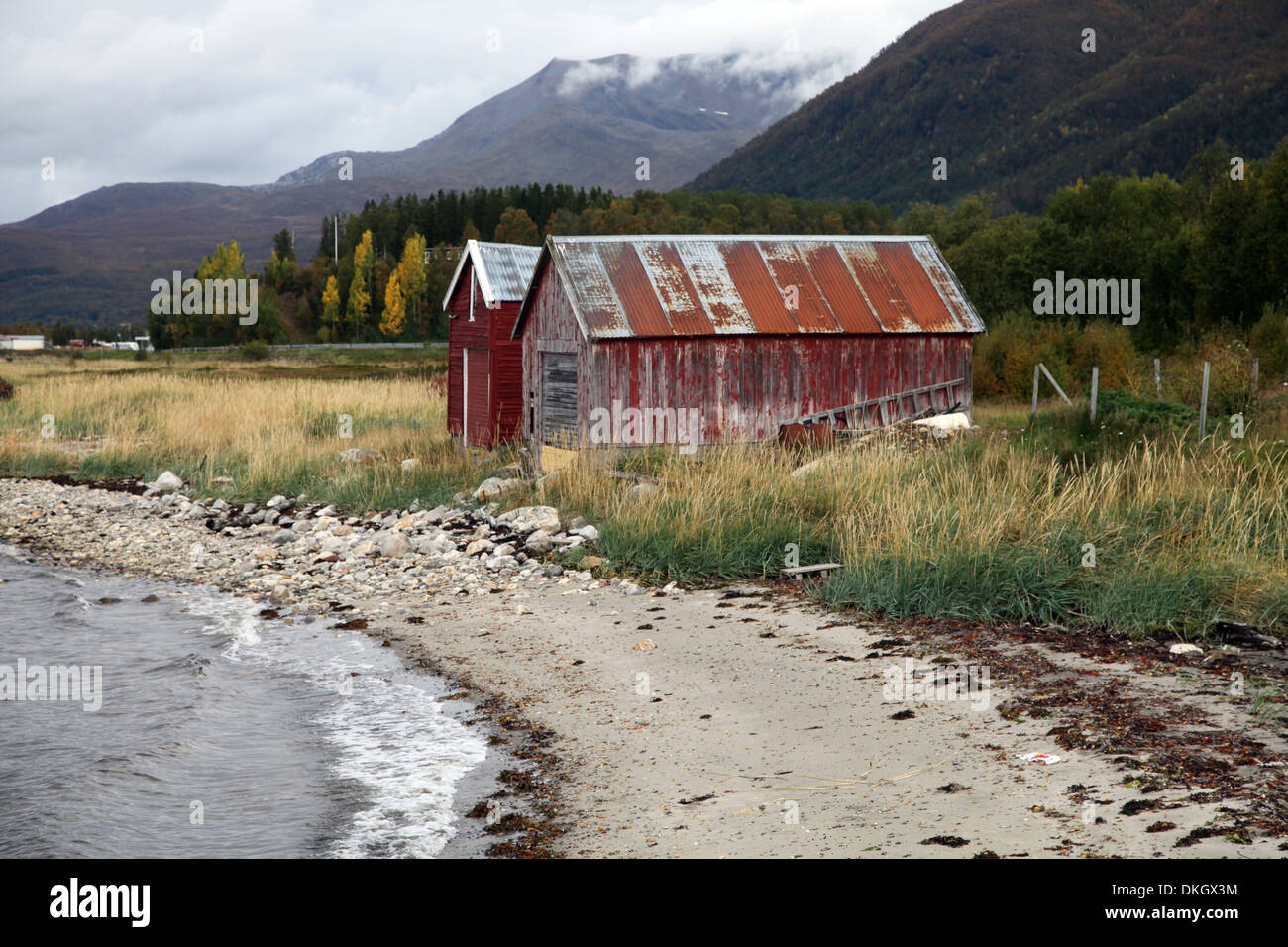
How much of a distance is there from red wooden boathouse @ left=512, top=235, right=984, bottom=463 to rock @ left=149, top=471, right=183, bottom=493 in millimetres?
7275

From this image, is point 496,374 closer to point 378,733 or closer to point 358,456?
point 358,456

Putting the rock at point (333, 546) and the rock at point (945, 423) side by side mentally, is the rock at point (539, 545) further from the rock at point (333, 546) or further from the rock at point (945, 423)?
the rock at point (945, 423)

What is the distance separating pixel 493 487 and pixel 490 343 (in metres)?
5.57

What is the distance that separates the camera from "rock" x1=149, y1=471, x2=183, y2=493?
22125 millimetres

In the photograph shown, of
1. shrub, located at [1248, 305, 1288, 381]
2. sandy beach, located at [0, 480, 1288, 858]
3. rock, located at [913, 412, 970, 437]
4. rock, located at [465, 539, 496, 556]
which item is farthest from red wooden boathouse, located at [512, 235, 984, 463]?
shrub, located at [1248, 305, 1288, 381]

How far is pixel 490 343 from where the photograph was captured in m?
22.5

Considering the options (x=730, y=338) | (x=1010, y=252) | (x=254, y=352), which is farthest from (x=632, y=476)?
(x=254, y=352)

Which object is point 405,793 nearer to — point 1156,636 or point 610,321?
point 1156,636

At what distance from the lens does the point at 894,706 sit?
8.17m

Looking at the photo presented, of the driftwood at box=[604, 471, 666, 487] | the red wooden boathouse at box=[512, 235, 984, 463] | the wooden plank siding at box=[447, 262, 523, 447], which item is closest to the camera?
the driftwood at box=[604, 471, 666, 487]

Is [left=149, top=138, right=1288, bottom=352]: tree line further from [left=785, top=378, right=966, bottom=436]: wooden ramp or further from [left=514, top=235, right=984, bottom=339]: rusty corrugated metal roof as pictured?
[left=514, top=235, right=984, bottom=339]: rusty corrugated metal roof

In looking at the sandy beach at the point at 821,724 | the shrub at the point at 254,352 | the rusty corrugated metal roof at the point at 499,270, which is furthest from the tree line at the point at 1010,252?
the sandy beach at the point at 821,724

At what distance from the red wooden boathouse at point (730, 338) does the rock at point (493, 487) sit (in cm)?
182
